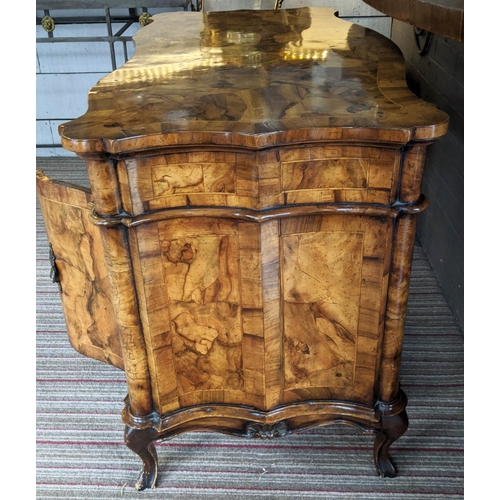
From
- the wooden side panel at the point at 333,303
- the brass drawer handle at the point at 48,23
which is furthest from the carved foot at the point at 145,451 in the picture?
the brass drawer handle at the point at 48,23

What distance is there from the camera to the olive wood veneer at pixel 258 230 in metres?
0.99

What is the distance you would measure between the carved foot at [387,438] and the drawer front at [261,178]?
509mm

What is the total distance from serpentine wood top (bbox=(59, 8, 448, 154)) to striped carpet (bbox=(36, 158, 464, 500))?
0.82 meters

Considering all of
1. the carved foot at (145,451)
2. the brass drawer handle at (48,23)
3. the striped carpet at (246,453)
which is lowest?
the striped carpet at (246,453)

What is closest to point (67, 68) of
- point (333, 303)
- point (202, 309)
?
point (202, 309)

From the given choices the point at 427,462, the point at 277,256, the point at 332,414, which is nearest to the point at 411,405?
the point at 427,462

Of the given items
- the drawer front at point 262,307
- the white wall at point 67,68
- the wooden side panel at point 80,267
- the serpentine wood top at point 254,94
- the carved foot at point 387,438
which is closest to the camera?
the serpentine wood top at point 254,94

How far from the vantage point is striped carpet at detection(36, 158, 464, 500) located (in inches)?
53.6

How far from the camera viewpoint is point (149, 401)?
1.26 m

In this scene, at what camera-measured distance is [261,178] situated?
1.00 metres

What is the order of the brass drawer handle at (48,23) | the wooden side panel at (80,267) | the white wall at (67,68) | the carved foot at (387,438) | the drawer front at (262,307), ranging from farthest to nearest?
the white wall at (67,68)
the brass drawer handle at (48,23)
the wooden side panel at (80,267)
the carved foot at (387,438)
the drawer front at (262,307)

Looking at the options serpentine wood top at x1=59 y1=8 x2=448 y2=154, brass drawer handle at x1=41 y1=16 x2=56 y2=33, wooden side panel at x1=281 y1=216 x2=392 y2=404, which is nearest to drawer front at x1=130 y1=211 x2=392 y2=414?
wooden side panel at x1=281 y1=216 x2=392 y2=404

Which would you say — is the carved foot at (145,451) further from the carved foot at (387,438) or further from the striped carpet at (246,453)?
the carved foot at (387,438)

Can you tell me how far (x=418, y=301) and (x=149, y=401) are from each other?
43.9 inches
